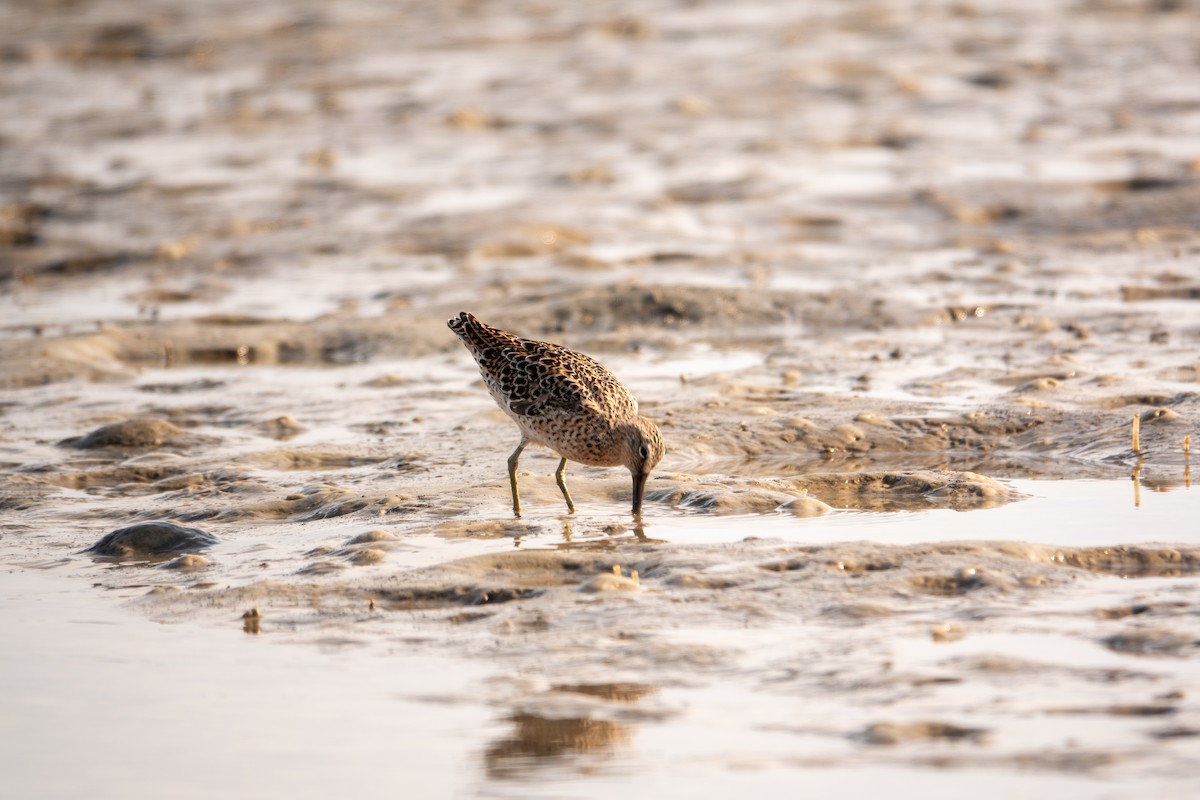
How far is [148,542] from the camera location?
7.68 meters

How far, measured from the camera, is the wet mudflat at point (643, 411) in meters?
5.40

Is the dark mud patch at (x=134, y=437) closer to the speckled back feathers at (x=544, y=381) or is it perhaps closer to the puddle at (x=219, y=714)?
the speckled back feathers at (x=544, y=381)

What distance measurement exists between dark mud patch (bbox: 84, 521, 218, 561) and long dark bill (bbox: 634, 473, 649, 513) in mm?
2003

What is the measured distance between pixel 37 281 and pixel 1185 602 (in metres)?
11.3

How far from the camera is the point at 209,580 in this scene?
718 cm

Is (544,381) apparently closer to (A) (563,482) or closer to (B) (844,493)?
(A) (563,482)

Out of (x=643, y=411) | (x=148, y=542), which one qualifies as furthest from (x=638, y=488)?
(x=148, y=542)

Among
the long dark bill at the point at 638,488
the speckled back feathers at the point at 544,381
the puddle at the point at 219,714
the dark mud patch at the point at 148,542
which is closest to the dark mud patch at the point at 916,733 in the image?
the puddle at the point at 219,714

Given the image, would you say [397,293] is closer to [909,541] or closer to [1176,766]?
[909,541]

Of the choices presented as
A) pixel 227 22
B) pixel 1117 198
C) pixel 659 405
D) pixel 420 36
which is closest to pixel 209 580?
pixel 659 405

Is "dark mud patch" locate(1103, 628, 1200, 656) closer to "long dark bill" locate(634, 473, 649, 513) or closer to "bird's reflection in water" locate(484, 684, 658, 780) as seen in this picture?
"bird's reflection in water" locate(484, 684, 658, 780)

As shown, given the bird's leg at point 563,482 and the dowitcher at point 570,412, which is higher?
the dowitcher at point 570,412

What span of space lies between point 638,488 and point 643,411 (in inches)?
72.2

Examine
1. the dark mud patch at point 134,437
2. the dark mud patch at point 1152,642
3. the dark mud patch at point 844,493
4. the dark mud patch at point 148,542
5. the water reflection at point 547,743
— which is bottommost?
the water reflection at point 547,743
